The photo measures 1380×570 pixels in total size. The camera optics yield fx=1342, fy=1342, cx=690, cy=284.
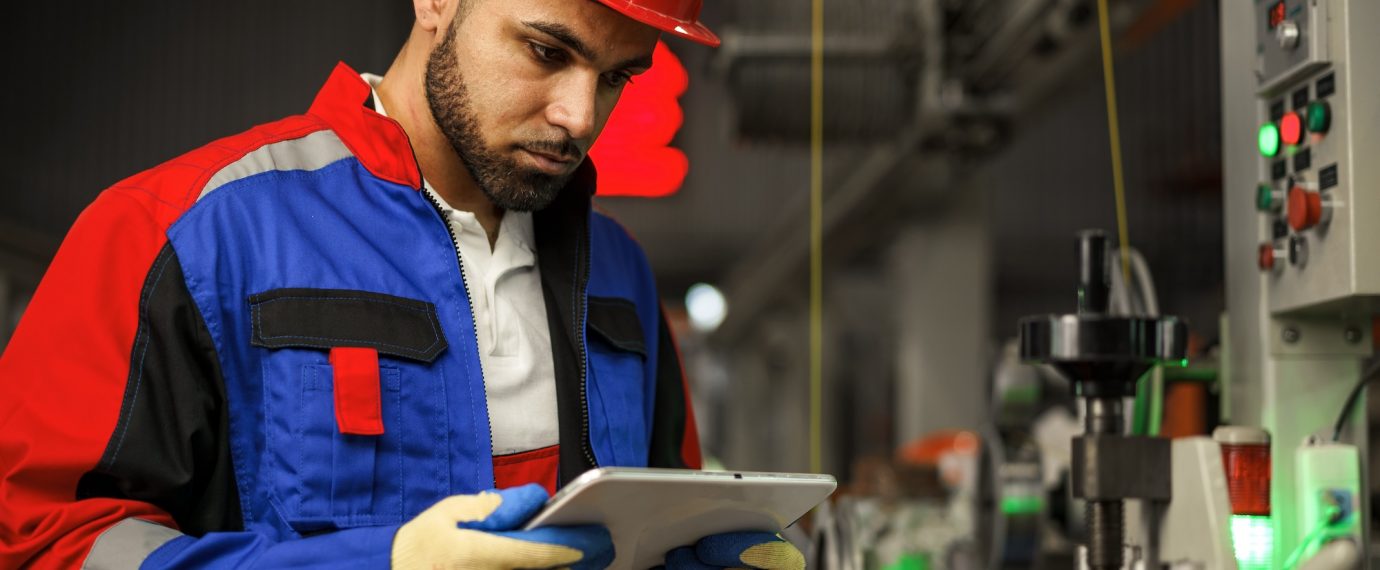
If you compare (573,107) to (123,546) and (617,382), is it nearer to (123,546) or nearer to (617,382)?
(617,382)

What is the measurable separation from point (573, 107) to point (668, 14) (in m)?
0.17

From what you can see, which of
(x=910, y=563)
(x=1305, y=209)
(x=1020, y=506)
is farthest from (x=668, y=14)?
(x=910, y=563)

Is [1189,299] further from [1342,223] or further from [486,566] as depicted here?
[486,566]

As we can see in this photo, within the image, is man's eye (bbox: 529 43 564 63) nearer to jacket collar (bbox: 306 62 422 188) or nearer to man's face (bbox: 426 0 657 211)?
man's face (bbox: 426 0 657 211)

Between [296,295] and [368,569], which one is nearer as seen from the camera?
[368,569]

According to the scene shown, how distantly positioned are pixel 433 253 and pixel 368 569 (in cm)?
43

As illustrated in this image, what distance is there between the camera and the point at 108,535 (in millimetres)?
1319

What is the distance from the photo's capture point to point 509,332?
5.54 feet

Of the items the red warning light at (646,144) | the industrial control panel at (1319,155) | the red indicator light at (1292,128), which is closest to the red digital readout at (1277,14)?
the industrial control panel at (1319,155)

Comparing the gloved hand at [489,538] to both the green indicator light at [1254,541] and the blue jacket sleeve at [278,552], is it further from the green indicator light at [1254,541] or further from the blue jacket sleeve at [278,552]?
the green indicator light at [1254,541]

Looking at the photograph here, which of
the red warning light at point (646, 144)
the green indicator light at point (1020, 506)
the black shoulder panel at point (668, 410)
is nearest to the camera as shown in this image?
the black shoulder panel at point (668, 410)

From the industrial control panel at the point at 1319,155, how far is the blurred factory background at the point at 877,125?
0.25 meters

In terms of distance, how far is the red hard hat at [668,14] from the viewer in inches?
62.8

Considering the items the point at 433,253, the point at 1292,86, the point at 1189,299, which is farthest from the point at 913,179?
the point at 433,253
